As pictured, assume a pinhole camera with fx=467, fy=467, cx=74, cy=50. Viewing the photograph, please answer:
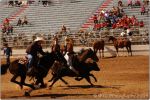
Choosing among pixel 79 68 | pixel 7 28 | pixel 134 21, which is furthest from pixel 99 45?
pixel 79 68

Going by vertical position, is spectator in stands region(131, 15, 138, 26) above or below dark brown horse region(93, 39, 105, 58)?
above

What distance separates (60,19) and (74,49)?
6.97m

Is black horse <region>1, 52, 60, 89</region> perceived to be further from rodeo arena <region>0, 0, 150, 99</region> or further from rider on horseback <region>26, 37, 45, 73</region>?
rider on horseback <region>26, 37, 45, 73</region>

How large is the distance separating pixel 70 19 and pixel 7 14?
23.1 ft

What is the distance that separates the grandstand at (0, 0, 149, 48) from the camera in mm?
31594

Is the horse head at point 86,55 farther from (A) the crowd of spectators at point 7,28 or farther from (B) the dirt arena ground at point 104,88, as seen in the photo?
(A) the crowd of spectators at point 7,28

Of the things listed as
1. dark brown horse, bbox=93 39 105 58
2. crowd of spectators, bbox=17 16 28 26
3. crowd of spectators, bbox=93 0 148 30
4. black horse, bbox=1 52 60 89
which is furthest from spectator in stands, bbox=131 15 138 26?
black horse, bbox=1 52 60 89

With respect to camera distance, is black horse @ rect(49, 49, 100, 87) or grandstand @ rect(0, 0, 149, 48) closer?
black horse @ rect(49, 49, 100, 87)

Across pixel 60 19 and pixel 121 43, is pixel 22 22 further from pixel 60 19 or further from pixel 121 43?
pixel 121 43

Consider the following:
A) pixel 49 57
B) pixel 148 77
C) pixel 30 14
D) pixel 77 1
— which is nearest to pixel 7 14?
pixel 30 14

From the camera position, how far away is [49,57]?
A: 47.4 ft

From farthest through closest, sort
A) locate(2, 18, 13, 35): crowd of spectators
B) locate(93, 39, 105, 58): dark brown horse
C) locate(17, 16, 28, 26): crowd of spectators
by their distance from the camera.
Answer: locate(17, 16, 28, 26): crowd of spectators
locate(2, 18, 13, 35): crowd of spectators
locate(93, 39, 105, 58): dark brown horse

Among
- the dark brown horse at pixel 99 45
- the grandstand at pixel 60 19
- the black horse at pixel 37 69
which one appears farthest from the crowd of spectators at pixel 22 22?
the black horse at pixel 37 69

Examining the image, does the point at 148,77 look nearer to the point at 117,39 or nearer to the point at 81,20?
the point at 117,39
